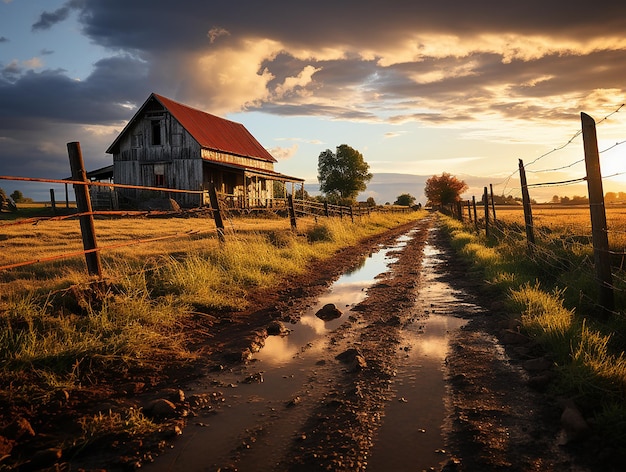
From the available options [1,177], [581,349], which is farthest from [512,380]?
[1,177]

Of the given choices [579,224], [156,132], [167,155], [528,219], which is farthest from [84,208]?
[156,132]

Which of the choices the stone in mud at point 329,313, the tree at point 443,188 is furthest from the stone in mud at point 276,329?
the tree at point 443,188

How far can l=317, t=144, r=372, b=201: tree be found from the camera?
260 ft

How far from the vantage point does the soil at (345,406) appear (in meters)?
2.81

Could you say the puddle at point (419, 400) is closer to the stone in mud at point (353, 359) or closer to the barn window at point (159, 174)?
the stone in mud at point (353, 359)

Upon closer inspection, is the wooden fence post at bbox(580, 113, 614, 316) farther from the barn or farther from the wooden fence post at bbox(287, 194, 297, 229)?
the barn

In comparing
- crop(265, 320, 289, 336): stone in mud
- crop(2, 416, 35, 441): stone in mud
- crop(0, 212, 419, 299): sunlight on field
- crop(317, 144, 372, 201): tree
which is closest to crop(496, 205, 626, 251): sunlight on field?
crop(265, 320, 289, 336): stone in mud

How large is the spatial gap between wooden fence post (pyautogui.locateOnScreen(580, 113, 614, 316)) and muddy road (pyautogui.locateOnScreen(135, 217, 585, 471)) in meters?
1.25

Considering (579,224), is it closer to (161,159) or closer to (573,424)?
(573,424)

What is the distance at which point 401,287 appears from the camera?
846 centimetres

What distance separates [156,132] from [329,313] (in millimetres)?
29858

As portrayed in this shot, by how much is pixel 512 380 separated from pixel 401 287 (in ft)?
14.7

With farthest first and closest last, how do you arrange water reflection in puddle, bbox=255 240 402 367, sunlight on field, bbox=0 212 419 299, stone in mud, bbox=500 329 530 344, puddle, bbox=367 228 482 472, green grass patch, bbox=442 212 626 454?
1. sunlight on field, bbox=0 212 419 299
2. stone in mud, bbox=500 329 530 344
3. water reflection in puddle, bbox=255 240 402 367
4. green grass patch, bbox=442 212 626 454
5. puddle, bbox=367 228 482 472

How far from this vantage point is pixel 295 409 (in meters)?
3.50
